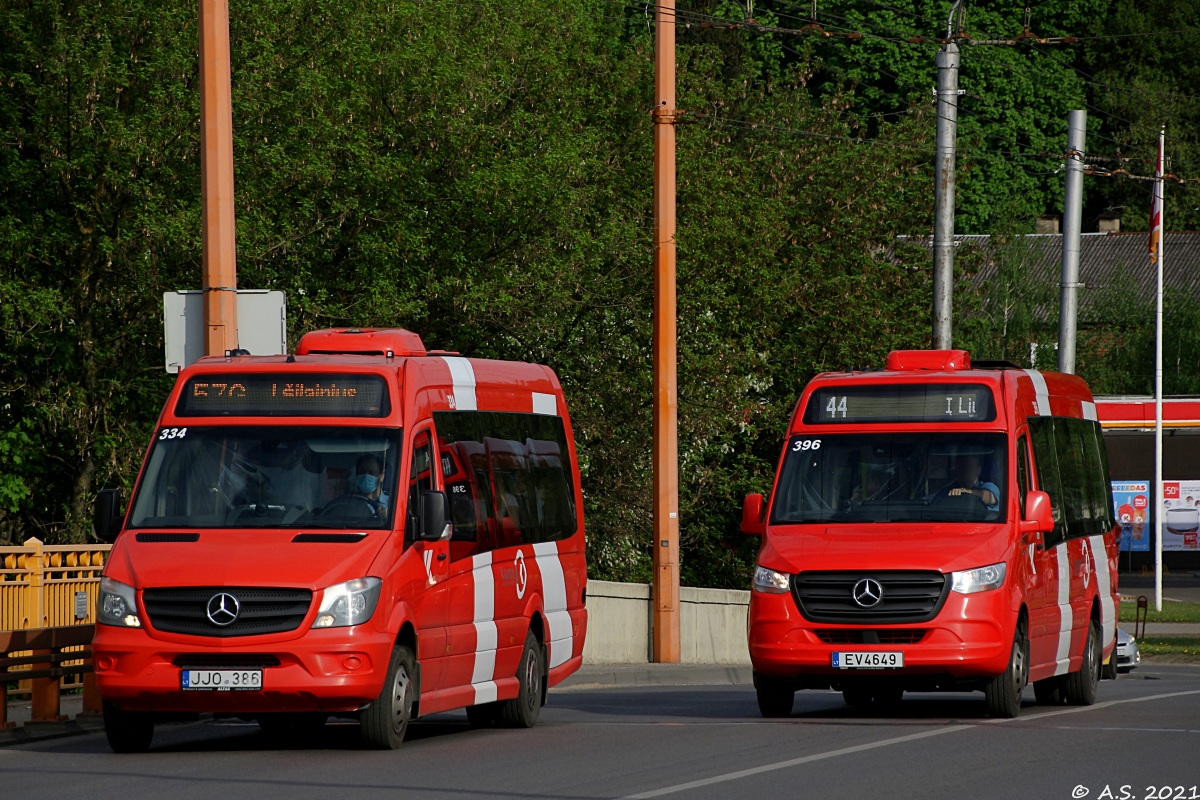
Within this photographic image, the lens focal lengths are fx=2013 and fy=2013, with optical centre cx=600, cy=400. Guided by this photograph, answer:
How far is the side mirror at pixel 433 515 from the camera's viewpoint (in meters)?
12.9

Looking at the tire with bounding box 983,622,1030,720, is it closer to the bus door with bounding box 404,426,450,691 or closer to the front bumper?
the bus door with bounding box 404,426,450,691

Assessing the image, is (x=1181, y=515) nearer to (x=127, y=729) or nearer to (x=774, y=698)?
(x=774, y=698)

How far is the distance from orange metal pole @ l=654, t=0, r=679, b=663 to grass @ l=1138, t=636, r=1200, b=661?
12.2 metres

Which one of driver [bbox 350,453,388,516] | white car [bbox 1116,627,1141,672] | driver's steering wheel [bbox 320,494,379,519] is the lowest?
white car [bbox 1116,627,1141,672]

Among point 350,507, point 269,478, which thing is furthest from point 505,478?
point 269,478

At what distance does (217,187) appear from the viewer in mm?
16062

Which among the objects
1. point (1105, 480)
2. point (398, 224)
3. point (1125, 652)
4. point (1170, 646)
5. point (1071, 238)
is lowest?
point (1170, 646)

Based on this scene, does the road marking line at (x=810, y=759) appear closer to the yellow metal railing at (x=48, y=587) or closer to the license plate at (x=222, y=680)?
the license plate at (x=222, y=680)

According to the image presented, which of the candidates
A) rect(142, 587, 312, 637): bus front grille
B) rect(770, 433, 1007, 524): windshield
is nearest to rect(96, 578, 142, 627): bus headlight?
rect(142, 587, 312, 637): bus front grille

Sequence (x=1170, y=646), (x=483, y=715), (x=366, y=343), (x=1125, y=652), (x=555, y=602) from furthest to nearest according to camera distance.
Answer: (x=1170, y=646), (x=1125, y=652), (x=555, y=602), (x=483, y=715), (x=366, y=343)

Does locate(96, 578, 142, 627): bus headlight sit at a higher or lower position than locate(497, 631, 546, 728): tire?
higher

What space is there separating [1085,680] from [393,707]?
297 inches

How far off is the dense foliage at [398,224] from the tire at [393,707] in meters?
10.5

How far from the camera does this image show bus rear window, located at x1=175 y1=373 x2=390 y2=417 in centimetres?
1334
